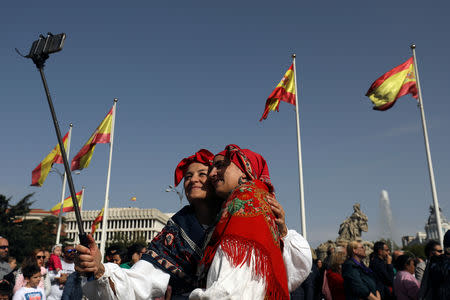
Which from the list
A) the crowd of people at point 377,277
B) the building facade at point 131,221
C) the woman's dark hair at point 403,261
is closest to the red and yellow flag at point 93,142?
the crowd of people at point 377,277

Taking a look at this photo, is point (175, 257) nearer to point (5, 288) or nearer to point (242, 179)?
point (242, 179)

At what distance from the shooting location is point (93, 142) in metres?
16.0

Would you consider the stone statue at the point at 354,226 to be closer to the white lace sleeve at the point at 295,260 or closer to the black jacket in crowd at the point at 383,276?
the black jacket in crowd at the point at 383,276

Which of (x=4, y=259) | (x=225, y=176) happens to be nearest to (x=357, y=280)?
(x=225, y=176)

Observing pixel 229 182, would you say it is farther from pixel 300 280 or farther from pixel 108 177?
pixel 108 177

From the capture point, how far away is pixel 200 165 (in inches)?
105

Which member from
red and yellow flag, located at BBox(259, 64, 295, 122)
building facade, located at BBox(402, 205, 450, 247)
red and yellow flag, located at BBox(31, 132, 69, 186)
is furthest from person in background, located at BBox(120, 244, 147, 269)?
building facade, located at BBox(402, 205, 450, 247)

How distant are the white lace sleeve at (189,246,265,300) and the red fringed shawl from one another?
0.03 meters

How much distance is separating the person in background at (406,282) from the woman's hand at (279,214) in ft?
16.2

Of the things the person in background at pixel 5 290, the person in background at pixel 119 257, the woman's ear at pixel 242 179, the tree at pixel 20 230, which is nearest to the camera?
the woman's ear at pixel 242 179

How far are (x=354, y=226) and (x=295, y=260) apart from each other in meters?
22.8

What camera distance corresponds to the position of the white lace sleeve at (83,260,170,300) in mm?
2061

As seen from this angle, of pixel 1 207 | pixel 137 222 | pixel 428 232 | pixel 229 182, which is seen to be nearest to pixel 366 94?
pixel 229 182

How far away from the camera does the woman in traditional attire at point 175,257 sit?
206 centimetres
